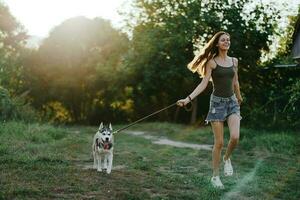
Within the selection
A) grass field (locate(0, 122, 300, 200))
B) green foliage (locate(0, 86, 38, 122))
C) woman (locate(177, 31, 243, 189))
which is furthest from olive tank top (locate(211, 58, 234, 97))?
green foliage (locate(0, 86, 38, 122))

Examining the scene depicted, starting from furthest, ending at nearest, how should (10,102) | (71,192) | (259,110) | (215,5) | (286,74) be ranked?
(215,5)
(286,74)
(259,110)
(10,102)
(71,192)

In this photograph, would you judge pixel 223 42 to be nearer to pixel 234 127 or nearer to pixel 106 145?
pixel 234 127

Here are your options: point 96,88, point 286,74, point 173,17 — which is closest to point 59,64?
point 96,88

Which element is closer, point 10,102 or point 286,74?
point 10,102

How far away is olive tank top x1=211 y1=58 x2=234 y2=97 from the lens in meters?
7.86

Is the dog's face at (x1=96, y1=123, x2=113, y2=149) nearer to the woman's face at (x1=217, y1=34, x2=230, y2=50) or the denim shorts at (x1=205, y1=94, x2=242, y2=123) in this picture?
the denim shorts at (x1=205, y1=94, x2=242, y2=123)

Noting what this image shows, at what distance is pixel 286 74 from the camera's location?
25.5 m

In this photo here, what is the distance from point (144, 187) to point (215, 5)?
20515mm

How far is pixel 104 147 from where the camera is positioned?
9.09 metres

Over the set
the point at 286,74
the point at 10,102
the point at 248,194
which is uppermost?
the point at 286,74

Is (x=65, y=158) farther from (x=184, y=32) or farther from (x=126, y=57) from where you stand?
(x=126, y=57)

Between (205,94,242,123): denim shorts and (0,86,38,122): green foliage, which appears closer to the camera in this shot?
(205,94,242,123): denim shorts

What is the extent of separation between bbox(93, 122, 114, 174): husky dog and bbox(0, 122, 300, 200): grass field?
0.21 metres

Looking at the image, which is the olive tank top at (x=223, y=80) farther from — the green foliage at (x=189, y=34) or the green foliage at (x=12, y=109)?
the green foliage at (x=189, y=34)
